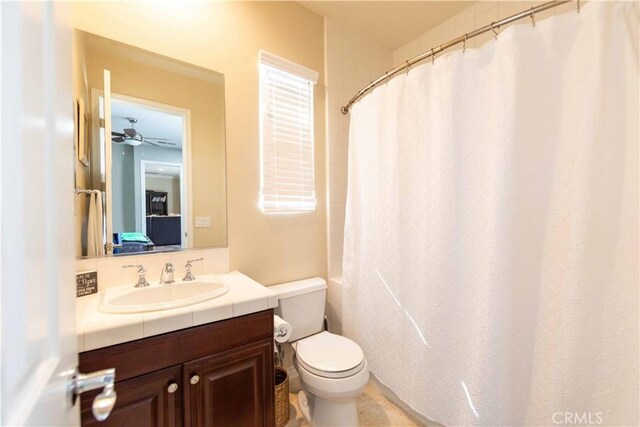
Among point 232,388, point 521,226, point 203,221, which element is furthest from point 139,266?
point 521,226

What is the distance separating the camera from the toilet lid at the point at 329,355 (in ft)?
4.33

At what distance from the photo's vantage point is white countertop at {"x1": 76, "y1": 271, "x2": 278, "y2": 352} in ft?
2.79

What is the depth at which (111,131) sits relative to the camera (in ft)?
4.34

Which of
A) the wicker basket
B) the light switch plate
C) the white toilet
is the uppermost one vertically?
the light switch plate

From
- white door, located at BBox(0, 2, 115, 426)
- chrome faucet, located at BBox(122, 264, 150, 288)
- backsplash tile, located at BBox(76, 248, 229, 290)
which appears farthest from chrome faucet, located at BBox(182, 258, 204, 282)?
white door, located at BBox(0, 2, 115, 426)

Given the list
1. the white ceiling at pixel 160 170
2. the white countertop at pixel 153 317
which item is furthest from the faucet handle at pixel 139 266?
the white ceiling at pixel 160 170

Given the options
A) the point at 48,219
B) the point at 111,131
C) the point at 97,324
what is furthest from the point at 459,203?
the point at 111,131

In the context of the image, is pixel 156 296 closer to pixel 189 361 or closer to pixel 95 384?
pixel 189 361

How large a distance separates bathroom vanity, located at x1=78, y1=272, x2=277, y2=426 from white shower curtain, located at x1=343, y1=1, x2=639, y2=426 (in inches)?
31.4

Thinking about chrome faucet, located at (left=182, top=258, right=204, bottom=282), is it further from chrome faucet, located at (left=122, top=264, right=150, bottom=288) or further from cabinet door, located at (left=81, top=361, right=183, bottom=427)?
cabinet door, located at (left=81, top=361, right=183, bottom=427)

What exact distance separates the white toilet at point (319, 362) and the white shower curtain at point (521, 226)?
31cm

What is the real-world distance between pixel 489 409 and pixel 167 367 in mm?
1327

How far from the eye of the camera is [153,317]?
93 centimetres

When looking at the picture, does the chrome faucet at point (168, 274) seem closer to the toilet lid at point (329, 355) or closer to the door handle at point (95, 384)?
the toilet lid at point (329, 355)
